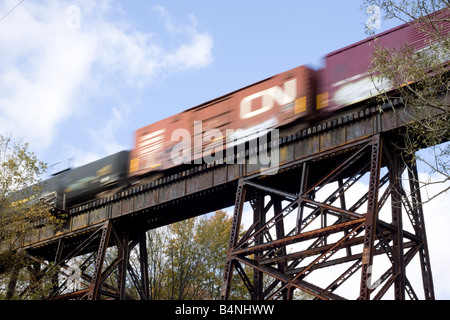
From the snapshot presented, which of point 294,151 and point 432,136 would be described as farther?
point 294,151

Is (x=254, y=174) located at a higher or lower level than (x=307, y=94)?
lower

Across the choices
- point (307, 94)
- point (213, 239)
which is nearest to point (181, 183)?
point (307, 94)

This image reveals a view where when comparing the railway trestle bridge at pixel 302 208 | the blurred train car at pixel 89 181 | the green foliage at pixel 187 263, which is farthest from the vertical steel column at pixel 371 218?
the green foliage at pixel 187 263

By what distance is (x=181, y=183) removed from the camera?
2558 centimetres

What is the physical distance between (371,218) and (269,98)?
6.52 meters

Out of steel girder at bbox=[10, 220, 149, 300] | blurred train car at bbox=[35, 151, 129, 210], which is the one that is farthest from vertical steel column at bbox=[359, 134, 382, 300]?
blurred train car at bbox=[35, 151, 129, 210]

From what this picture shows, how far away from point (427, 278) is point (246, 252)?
557 centimetres

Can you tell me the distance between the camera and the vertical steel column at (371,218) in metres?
17.9

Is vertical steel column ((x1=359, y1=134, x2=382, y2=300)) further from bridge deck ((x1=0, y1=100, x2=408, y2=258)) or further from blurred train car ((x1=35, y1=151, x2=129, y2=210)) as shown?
blurred train car ((x1=35, y1=151, x2=129, y2=210))

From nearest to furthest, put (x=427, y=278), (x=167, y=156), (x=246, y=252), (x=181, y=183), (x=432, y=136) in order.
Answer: (x=432, y=136)
(x=427, y=278)
(x=246, y=252)
(x=181, y=183)
(x=167, y=156)

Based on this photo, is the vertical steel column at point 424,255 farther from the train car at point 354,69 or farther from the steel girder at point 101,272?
the steel girder at point 101,272

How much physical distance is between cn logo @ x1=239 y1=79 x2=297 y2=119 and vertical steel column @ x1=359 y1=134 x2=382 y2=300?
12.4 feet
